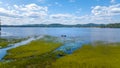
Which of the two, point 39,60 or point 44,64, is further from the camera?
point 39,60

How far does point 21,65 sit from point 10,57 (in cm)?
1101

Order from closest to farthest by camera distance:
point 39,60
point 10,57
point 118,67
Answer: point 118,67 → point 39,60 → point 10,57

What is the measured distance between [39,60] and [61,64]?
594 centimetres

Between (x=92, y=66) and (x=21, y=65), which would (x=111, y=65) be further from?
(x=21, y=65)

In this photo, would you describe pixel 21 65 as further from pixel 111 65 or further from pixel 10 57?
pixel 111 65

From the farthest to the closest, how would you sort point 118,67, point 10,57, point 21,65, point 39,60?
1. point 10,57
2. point 39,60
3. point 21,65
4. point 118,67

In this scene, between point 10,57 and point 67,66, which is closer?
point 67,66

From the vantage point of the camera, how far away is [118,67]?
101 ft

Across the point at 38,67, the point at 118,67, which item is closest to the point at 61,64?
the point at 38,67

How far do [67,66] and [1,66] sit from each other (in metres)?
11.7

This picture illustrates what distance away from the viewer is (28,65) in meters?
33.3

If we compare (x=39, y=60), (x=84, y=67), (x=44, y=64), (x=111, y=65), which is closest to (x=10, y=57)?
(x=39, y=60)

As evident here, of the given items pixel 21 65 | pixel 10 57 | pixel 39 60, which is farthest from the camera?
pixel 10 57

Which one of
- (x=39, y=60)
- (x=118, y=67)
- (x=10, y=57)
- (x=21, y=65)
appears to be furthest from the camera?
(x=10, y=57)
